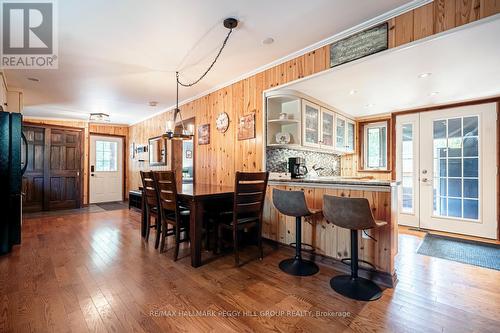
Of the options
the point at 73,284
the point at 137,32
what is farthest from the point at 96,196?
the point at 137,32

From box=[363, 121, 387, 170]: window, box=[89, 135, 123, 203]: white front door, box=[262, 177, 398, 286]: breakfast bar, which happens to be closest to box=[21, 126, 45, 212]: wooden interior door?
box=[89, 135, 123, 203]: white front door

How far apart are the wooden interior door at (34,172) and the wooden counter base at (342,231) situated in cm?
585

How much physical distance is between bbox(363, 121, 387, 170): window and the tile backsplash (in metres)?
0.59

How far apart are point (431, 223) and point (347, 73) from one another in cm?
311

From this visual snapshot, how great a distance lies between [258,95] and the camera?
337 cm

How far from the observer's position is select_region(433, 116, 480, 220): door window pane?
3.66 meters

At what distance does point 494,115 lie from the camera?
3.49 meters

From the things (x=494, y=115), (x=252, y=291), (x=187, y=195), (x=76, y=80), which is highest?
(x=76, y=80)

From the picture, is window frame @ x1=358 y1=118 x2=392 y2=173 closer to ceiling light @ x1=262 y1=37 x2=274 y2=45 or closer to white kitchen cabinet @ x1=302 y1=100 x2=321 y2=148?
white kitchen cabinet @ x1=302 y1=100 x2=321 y2=148

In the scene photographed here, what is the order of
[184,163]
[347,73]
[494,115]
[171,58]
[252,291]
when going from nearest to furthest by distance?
[252,291] → [347,73] → [171,58] → [494,115] → [184,163]

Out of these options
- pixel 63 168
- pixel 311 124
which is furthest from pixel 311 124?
pixel 63 168

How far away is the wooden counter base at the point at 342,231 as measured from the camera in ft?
7.06

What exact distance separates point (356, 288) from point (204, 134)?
10.9ft

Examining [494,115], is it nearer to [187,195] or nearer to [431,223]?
[431,223]
